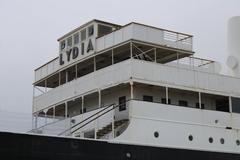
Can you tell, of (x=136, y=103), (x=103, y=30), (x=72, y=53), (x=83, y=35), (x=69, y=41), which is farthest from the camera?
(x=69, y=41)

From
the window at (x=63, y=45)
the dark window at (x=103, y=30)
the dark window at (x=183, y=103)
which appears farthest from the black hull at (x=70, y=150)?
the window at (x=63, y=45)

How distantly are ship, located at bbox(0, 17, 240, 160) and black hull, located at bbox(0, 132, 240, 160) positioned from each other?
1.4 inches

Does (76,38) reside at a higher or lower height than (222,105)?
higher

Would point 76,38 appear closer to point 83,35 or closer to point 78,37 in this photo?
point 78,37

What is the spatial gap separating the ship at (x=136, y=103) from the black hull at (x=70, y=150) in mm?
36

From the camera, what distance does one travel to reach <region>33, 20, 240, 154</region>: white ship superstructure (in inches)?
898

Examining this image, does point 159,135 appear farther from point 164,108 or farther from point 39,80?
point 39,80

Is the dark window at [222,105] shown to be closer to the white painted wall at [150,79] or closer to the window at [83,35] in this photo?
the white painted wall at [150,79]

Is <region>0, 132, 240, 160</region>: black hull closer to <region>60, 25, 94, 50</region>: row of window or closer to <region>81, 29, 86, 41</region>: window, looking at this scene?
<region>60, 25, 94, 50</region>: row of window

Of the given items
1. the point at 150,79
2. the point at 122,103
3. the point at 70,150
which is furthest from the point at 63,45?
the point at 70,150

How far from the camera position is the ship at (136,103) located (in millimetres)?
20625

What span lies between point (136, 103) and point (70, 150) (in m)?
3.90

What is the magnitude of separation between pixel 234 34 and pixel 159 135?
10.2 meters

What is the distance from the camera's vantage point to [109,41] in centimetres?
2445
